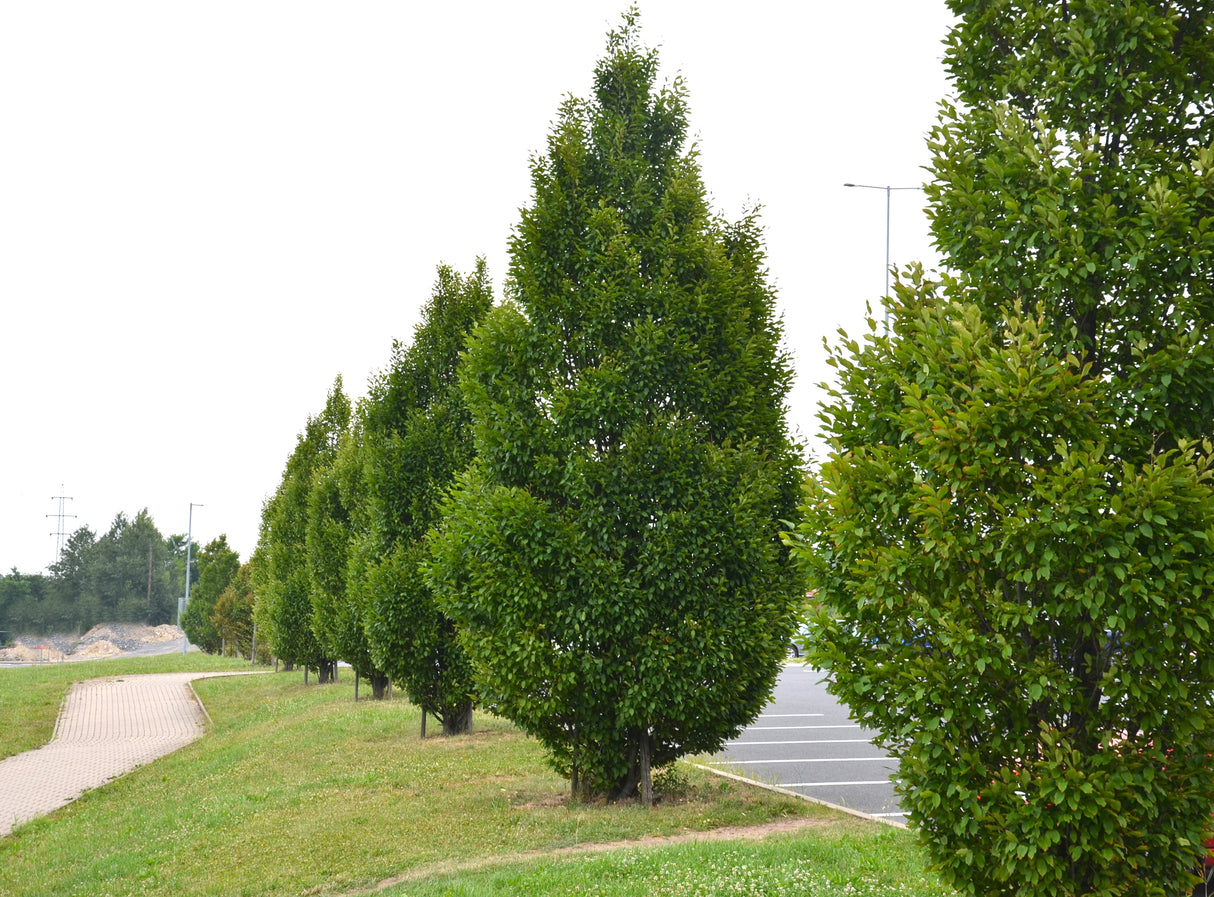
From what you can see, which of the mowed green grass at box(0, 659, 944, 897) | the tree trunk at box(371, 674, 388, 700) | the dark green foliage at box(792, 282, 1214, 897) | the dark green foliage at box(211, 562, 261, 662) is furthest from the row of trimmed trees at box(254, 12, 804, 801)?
the dark green foliage at box(211, 562, 261, 662)

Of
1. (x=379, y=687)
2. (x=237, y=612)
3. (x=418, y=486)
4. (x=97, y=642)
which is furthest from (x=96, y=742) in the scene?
(x=97, y=642)

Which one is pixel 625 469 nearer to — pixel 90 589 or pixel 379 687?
pixel 379 687

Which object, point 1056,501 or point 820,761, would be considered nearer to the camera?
point 1056,501

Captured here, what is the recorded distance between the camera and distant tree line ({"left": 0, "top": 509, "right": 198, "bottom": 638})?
321 ft

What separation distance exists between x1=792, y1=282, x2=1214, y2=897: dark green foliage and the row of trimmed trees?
438cm

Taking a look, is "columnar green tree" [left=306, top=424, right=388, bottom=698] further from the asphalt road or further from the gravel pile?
the gravel pile

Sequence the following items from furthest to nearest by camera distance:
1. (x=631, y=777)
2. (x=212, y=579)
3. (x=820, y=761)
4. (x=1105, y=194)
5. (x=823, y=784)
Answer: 1. (x=212, y=579)
2. (x=820, y=761)
3. (x=823, y=784)
4. (x=631, y=777)
5. (x=1105, y=194)

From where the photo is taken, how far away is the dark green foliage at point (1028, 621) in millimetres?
4863

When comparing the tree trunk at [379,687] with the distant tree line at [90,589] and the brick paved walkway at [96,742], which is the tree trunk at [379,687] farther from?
the distant tree line at [90,589]

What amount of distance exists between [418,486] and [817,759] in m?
9.08

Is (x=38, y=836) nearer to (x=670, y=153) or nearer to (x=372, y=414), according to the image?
(x=372, y=414)

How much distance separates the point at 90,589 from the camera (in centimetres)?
10031

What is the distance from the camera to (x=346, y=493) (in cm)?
2652

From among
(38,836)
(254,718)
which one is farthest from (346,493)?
(38,836)
